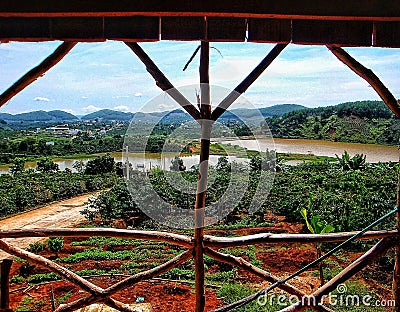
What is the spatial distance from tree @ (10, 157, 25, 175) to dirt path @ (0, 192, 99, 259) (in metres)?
0.45

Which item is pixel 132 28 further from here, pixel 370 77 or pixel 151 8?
pixel 370 77

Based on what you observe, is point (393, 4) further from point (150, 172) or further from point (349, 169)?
point (349, 169)

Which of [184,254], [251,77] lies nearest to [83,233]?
[184,254]

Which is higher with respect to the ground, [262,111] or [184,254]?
[262,111]

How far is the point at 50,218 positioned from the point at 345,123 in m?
2.78

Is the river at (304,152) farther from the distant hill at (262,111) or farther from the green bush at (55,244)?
the green bush at (55,244)

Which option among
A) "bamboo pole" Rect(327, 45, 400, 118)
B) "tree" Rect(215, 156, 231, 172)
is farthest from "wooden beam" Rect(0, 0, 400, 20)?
"tree" Rect(215, 156, 231, 172)

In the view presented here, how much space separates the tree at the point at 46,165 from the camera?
3.17 m

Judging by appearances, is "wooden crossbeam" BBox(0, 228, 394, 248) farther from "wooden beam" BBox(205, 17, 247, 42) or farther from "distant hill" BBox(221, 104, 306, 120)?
"wooden beam" BBox(205, 17, 247, 42)

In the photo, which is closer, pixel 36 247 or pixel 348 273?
pixel 348 273

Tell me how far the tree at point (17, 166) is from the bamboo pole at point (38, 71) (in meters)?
1.61

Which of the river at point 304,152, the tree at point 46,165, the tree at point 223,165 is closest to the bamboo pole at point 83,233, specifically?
the river at point 304,152

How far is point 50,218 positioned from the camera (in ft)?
11.1

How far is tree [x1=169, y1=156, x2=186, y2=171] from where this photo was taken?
2721 millimetres
